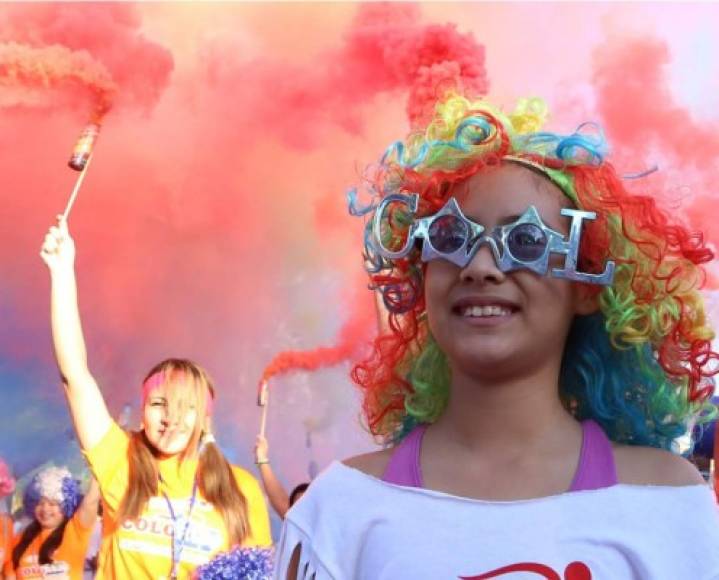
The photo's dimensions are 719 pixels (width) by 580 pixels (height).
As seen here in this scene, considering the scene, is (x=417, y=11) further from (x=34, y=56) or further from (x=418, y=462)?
(x=418, y=462)

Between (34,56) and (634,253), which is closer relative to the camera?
(634,253)

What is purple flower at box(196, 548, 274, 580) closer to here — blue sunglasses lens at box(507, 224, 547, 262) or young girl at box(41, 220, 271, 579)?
young girl at box(41, 220, 271, 579)

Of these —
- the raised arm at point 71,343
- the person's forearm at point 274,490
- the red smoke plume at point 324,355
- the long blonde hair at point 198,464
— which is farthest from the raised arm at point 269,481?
the raised arm at point 71,343

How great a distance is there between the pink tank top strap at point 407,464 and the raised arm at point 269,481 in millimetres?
2836

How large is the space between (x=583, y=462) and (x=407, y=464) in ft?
0.81

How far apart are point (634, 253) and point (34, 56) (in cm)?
367

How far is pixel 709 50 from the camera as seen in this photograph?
4.60 m

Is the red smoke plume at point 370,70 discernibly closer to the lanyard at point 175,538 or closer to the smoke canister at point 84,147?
the smoke canister at point 84,147

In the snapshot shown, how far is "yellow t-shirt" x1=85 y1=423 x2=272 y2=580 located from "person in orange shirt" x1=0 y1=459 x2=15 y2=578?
45cm

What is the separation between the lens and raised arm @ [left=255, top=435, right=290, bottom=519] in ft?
14.4

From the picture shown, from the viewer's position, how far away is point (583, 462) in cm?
150

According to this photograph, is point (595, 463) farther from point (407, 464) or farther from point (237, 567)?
point (237, 567)

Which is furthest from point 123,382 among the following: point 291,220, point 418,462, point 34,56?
point 418,462

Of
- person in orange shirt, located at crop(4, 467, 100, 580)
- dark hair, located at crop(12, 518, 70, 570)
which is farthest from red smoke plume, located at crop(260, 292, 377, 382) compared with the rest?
dark hair, located at crop(12, 518, 70, 570)
